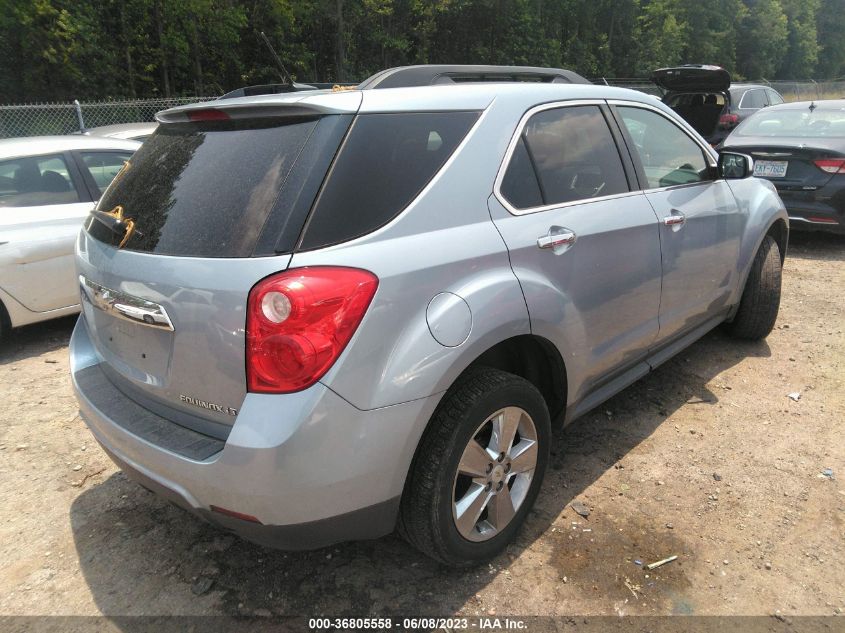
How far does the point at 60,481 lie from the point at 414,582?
187 centimetres

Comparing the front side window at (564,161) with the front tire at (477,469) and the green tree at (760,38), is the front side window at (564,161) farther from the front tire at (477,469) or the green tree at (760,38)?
the green tree at (760,38)

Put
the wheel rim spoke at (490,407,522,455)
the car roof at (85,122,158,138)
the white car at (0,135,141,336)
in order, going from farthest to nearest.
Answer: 1. the car roof at (85,122,158,138)
2. the white car at (0,135,141,336)
3. the wheel rim spoke at (490,407,522,455)

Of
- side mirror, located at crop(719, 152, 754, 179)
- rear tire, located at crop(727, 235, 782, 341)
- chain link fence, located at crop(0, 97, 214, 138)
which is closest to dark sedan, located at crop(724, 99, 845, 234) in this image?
rear tire, located at crop(727, 235, 782, 341)

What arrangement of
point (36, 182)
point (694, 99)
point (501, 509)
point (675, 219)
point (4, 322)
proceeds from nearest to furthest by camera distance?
point (501, 509) → point (675, 219) → point (4, 322) → point (36, 182) → point (694, 99)

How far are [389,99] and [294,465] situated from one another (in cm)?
125

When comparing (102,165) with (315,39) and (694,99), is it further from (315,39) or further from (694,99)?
(315,39)

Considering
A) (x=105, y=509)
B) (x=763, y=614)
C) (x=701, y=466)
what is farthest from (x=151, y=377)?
(x=701, y=466)

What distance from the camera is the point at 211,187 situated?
80.8 inches

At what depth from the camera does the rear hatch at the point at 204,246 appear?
6.02 ft

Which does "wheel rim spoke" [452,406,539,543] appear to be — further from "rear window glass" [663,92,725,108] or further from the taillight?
the taillight

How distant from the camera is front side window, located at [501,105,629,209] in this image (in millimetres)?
2443

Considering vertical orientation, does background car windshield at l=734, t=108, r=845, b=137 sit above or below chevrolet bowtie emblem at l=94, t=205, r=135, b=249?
below

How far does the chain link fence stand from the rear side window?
9.70 meters

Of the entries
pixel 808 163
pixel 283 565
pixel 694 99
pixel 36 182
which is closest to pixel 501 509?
pixel 283 565
